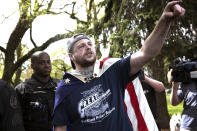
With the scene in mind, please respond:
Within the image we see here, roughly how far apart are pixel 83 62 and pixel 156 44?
764mm

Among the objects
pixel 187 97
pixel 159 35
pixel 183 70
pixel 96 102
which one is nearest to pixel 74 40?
pixel 96 102

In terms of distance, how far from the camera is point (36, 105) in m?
3.85

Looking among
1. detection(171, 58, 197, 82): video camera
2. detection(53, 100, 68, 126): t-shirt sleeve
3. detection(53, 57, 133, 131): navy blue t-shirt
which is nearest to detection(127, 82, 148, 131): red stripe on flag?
detection(171, 58, 197, 82): video camera

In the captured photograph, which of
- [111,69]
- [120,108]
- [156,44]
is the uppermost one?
[156,44]

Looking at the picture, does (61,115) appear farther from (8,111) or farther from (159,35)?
(159,35)

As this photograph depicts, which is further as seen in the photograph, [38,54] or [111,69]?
[38,54]

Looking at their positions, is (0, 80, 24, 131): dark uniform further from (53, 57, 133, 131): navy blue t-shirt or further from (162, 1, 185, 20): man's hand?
(162, 1, 185, 20): man's hand

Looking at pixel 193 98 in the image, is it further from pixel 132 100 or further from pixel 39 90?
pixel 39 90

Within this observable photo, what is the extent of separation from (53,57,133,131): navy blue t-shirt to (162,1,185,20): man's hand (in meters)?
0.57

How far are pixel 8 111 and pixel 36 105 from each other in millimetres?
2132

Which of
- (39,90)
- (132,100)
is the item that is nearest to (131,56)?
(132,100)

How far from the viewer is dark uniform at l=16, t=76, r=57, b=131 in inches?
151

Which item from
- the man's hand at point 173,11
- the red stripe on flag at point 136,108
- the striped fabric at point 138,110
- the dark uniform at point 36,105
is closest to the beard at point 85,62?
the man's hand at point 173,11

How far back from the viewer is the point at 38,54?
4137 millimetres
